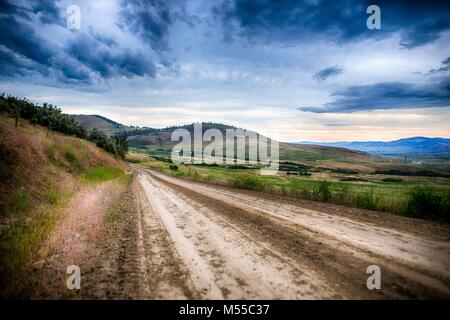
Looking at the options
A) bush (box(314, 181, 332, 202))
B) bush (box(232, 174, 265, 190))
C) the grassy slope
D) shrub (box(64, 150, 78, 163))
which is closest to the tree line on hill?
shrub (box(64, 150, 78, 163))

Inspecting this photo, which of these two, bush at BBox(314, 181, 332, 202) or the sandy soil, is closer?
the sandy soil

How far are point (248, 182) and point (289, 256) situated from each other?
689 inches

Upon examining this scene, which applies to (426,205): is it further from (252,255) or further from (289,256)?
(252,255)

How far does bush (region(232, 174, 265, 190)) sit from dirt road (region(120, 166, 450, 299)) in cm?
1219

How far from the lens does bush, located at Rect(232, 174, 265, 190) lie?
2264 cm

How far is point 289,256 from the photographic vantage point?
6.00 metres

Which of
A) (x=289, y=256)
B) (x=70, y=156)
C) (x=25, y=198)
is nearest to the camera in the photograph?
(x=289, y=256)

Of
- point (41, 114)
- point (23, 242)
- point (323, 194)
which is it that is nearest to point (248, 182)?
point (323, 194)

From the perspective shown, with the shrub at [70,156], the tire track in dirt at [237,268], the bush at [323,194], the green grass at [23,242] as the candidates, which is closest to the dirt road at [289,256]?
the tire track in dirt at [237,268]

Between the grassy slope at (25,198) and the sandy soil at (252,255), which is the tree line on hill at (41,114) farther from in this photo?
the sandy soil at (252,255)

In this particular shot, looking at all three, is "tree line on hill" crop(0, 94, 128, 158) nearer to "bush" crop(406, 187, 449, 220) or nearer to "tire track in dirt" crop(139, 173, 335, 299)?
"tire track in dirt" crop(139, 173, 335, 299)

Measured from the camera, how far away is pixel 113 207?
1235 centimetres
